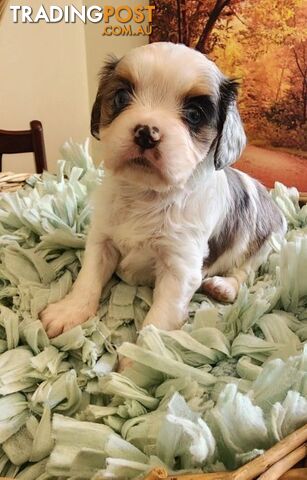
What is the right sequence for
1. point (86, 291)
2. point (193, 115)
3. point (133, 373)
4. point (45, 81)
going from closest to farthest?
point (133, 373)
point (193, 115)
point (86, 291)
point (45, 81)

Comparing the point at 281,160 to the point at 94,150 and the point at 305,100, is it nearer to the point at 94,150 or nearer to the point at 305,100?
the point at 305,100

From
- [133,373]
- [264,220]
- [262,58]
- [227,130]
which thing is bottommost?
[133,373]

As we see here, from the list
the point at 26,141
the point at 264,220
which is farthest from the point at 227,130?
the point at 26,141

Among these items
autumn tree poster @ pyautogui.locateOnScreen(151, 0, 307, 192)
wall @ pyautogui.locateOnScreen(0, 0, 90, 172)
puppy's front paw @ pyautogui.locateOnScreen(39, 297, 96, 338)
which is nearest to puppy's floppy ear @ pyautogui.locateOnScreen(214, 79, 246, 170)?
puppy's front paw @ pyautogui.locateOnScreen(39, 297, 96, 338)

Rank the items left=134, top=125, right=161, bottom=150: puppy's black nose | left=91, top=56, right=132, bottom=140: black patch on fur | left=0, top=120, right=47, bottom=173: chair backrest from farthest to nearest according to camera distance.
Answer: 1. left=0, top=120, right=47, bottom=173: chair backrest
2. left=91, top=56, right=132, bottom=140: black patch on fur
3. left=134, top=125, right=161, bottom=150: puppy's black nose

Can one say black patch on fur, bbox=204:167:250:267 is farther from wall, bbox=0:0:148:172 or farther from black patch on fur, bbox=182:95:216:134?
wall, bbox=0:0:148:172

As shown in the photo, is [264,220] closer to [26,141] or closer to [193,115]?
[193,115]
